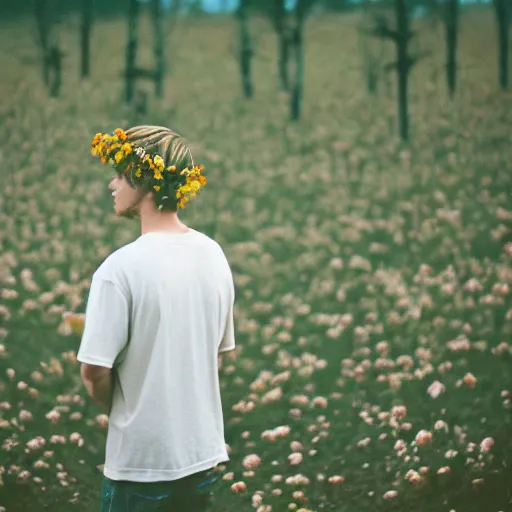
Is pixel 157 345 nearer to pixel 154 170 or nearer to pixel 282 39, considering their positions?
pixel 154 170

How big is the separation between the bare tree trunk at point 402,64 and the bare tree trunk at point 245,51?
0.99 m

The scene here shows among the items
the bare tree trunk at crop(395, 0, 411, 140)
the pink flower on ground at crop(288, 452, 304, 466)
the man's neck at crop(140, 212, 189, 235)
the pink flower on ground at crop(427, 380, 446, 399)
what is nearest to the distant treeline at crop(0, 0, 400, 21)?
the bare tree trunk at crop(395, 0, 411, 140)

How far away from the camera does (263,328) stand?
4953 millimetres

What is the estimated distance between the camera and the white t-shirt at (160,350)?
2.36m

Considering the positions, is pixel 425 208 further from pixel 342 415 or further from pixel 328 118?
pixel 342 415

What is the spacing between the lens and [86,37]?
18.2ft

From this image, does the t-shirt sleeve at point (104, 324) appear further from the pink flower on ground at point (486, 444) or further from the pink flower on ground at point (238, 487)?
the pink flower on ground at point (486, 444)

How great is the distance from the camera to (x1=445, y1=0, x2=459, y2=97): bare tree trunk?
5.44m

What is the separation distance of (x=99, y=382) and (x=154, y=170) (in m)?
0.62

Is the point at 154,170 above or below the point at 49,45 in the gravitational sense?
below

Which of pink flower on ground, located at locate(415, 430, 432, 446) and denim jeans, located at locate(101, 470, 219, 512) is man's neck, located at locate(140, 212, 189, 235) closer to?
denim jeans, located at locate(101, 470, 219, 512)

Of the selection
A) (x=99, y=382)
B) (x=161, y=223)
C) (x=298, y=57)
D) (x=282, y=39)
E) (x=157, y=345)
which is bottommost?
(x=99, y=382)

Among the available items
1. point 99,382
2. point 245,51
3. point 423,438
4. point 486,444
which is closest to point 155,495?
point 99,382

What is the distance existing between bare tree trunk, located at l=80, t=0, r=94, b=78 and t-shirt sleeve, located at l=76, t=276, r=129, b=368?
3582 mm
